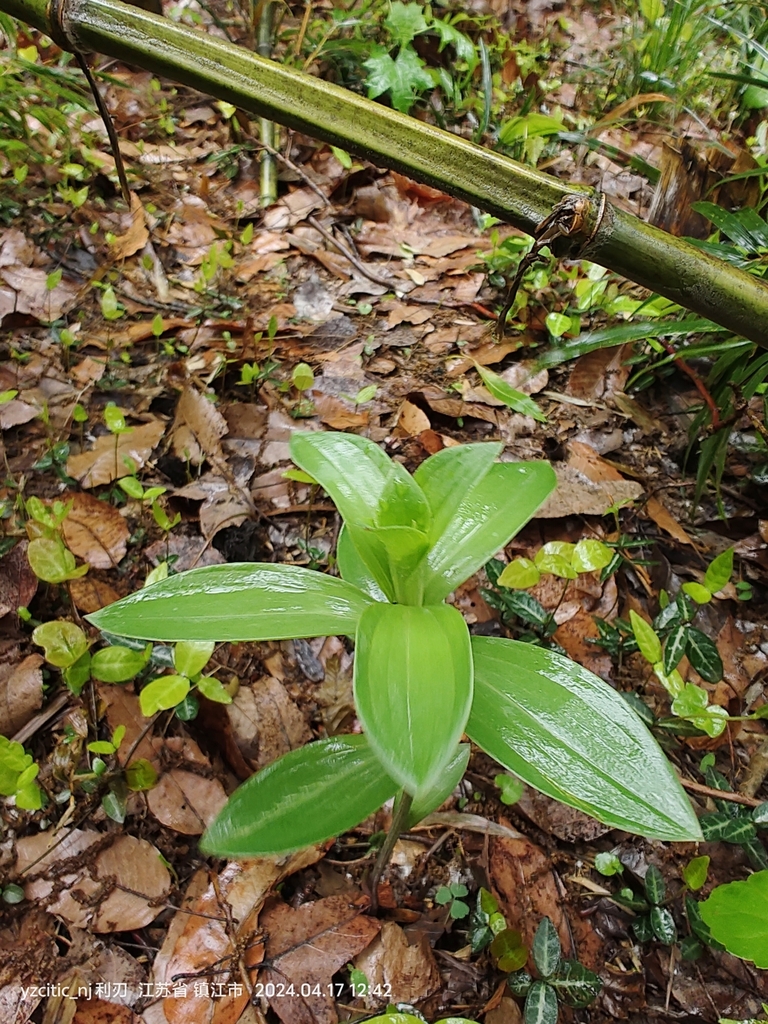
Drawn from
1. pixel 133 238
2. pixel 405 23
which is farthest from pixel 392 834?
pixel 405 23

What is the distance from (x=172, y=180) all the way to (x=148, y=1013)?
207cm

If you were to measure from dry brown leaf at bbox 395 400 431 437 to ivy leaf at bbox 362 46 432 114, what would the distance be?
1.28m

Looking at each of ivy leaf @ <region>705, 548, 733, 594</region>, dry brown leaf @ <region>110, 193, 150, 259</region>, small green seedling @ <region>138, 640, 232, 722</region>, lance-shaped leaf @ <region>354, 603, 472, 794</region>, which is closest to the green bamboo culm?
lance-shaped leaf @ <region>354, 603, 472, 794</region>

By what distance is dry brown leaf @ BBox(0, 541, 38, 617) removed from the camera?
996mm

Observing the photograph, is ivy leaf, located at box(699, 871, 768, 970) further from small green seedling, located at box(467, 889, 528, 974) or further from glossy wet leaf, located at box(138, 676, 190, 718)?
glossy wet leaf, located at box(138, 676, 190, 718)

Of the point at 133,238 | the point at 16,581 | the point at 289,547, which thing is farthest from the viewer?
the point at 133,238

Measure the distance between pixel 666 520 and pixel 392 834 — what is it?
0.83 metres

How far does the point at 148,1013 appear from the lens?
74 centimetres

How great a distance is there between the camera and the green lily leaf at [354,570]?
2.38 feet

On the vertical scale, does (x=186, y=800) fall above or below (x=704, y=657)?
below

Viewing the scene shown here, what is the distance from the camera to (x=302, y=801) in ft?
2.12

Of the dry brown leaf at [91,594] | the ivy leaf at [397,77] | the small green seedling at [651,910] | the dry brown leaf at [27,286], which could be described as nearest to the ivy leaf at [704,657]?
the small green seedling at [651,910]

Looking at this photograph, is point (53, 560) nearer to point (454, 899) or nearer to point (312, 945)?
point (312, 945)

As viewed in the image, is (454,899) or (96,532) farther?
(96,532)
